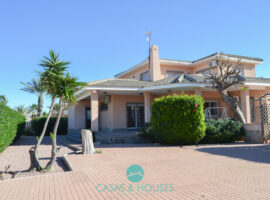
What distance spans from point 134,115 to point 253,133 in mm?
9097

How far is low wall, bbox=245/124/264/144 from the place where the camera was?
11.7 m

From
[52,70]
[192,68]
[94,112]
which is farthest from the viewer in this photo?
[192,68]

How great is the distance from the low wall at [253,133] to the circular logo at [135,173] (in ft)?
28.4

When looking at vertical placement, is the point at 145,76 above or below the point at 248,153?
above

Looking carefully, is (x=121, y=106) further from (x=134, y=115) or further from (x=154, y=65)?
(x=154, y=65)

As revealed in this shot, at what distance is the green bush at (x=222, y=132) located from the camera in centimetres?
1164

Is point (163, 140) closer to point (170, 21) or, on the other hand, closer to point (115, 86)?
point (115, 86)

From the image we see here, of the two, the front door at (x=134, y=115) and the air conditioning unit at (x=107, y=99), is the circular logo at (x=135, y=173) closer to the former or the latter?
the air conditioning unit at (x=107, y=99)

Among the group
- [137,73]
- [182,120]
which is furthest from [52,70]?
[137,73]

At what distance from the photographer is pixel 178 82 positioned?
44.9 feet

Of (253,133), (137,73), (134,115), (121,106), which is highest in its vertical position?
(137,73)

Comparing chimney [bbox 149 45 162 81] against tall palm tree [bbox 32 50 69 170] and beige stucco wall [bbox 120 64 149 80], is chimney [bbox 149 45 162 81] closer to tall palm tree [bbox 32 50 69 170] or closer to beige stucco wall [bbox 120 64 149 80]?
beige stucco wall [bbox 120 64 149 80]

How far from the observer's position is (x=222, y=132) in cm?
1179
